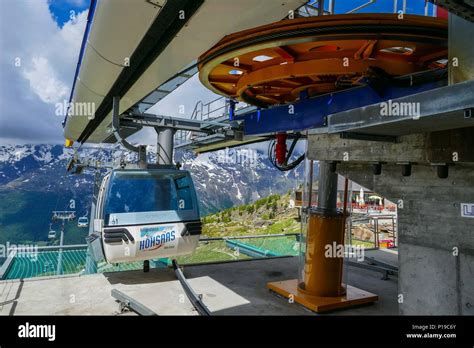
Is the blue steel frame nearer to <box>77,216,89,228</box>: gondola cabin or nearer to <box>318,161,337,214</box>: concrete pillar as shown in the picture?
<box>318,161,337,214</box>: concrete pillar

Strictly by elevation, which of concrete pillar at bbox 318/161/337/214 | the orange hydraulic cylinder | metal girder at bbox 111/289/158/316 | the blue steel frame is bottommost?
metal girder at bbox 111/289/158/316

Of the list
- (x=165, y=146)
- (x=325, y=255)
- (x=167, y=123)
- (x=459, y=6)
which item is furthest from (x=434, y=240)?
(x=167, y=123)

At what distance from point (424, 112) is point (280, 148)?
364 centimetres

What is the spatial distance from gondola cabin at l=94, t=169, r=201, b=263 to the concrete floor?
630mm

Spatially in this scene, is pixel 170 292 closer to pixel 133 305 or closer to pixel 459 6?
pixel 133 305

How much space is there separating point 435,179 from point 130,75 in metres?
3.78

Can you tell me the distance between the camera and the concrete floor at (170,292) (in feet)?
15.5

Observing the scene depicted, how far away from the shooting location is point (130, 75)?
457 centimetres

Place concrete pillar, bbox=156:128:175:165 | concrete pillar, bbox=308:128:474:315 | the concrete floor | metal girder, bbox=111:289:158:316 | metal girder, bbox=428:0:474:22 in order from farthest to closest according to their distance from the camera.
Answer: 1. concrete pillar, bbox=156:128:175:165
2. the concrete floor
3. metal girder, bbox=111:289:158:316
4. concrete pillar, bbox=308:128:474:315
5. metal girder, bbox=428:0:474:22

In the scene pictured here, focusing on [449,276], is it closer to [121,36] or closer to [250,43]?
[250,43]

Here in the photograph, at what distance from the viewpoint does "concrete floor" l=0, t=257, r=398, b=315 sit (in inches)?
186

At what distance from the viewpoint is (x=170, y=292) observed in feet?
17.9

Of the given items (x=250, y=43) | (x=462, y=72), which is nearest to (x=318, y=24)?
(x=250, y=43)

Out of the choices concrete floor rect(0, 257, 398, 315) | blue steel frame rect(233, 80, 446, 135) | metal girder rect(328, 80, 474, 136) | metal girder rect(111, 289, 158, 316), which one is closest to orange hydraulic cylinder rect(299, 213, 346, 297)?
concrete floor rect(0, 257, 398, 315)
